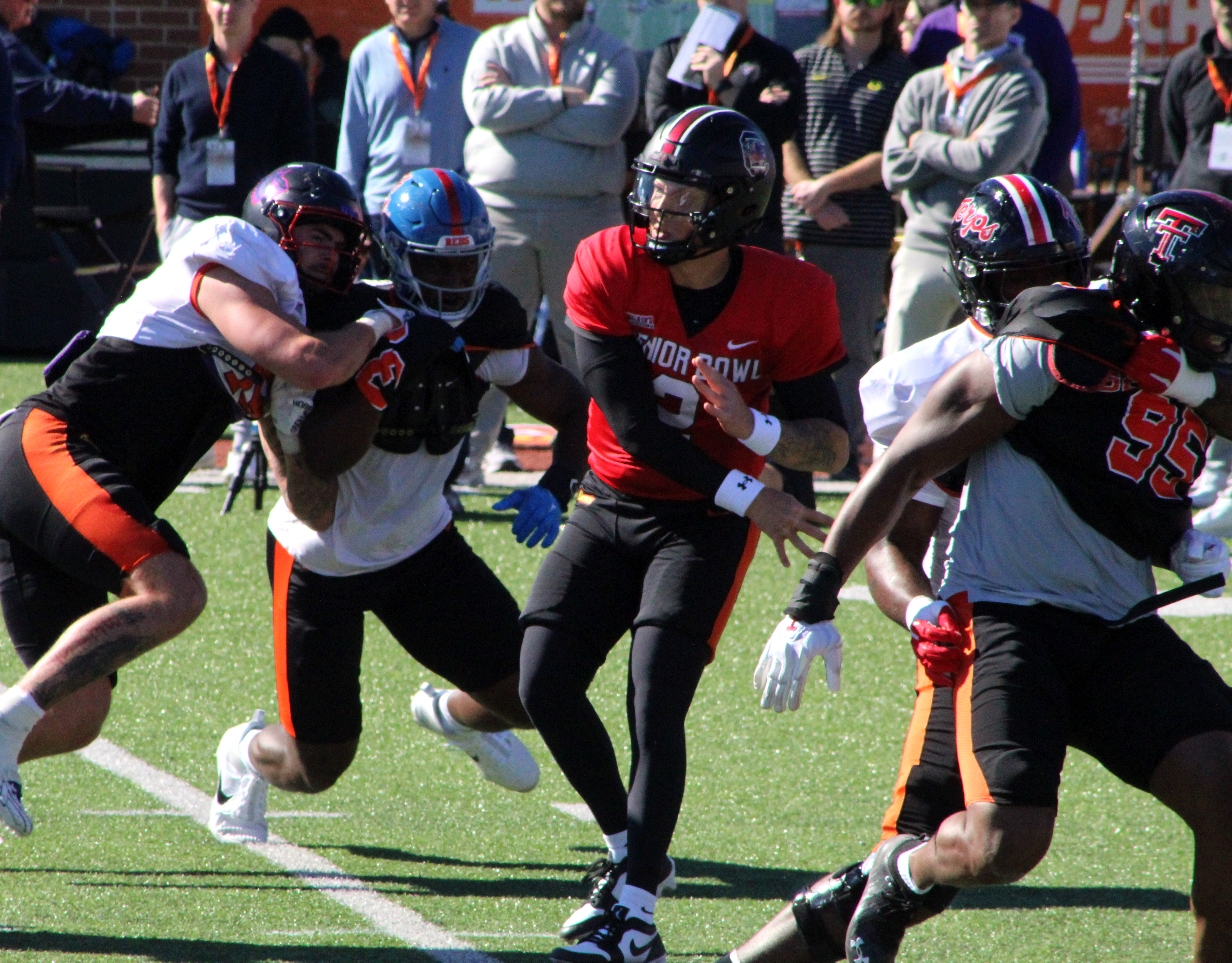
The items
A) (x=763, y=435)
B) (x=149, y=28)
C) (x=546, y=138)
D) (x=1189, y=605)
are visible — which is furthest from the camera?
(x=149, y=28)

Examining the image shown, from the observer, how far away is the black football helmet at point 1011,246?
3.44 meters

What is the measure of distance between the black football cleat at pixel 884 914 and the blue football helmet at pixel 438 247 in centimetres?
181

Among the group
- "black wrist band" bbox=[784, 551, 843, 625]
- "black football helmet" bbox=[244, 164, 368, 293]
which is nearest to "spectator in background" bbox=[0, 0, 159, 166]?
"black football helmet" bbox=[244, 164, 368, 293]

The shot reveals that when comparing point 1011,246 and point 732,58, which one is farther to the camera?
point 732,58

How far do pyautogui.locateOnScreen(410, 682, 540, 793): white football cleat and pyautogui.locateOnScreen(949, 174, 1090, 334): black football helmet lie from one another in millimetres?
1846

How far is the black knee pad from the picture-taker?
3.25 metres

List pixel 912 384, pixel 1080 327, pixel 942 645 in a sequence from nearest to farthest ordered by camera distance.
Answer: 1. pixel 1080 327
2. pixel 942 645
3. pixel 912 384

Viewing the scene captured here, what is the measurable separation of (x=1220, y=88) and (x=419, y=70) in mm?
4017

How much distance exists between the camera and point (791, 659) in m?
3.13

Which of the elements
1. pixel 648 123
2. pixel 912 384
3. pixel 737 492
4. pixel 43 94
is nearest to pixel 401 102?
pixel 648 123

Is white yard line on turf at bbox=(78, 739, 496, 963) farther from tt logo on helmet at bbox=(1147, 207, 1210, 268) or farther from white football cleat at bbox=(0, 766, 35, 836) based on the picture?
tt logo on helmet at bbox=(1147, 207, 1210, 268)

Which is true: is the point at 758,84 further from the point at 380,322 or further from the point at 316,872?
the point at 316,872

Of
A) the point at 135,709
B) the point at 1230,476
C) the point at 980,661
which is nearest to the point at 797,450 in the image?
the point at 980,661

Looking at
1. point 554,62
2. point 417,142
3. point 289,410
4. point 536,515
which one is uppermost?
point 289,410
